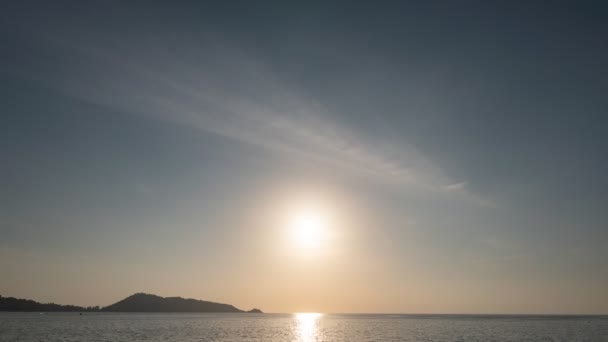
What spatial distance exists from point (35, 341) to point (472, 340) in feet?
366

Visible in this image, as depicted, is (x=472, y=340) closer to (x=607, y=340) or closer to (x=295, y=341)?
(x=607, y=340)

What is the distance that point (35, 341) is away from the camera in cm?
9275

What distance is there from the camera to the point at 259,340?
111 meters

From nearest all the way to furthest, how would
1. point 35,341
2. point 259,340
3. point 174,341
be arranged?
1. point 35,341
2. point 174,341
3. point 259,340

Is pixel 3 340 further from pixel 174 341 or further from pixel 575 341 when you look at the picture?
pixel 575 341

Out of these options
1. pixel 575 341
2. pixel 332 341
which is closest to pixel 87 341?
pixel 332 341

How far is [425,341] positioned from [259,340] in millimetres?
45755

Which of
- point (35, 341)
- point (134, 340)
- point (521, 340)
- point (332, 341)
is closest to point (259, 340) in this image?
point (332, 341)

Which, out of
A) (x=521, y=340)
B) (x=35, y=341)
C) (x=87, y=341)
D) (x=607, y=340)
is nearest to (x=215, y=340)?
(x=87, y=341)

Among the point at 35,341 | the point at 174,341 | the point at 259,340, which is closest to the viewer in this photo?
the point at 35,341

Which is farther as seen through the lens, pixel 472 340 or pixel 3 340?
pixel 472 340

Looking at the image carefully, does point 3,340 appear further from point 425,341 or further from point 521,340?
point 521,340

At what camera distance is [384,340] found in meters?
115

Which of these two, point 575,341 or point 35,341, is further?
point 575,341
